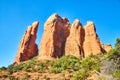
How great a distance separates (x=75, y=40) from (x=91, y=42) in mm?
4968

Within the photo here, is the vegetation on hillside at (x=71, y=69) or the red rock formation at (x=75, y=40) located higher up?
the red rock formation at (x=75, y=40)

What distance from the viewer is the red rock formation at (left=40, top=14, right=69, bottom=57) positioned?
3639 inches

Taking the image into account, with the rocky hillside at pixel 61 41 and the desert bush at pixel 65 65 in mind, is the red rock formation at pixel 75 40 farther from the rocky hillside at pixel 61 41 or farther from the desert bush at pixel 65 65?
the desert bush at pixel 65 65

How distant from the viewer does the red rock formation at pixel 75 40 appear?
9073cm

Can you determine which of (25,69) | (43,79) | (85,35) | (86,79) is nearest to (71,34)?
(85,35)

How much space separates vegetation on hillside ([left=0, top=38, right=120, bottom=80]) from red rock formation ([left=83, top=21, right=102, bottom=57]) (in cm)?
594

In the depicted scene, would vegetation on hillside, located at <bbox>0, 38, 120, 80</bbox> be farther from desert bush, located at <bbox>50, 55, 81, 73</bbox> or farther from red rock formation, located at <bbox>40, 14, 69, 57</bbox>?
red rock formation, located at <bbox>40, 14, 69, 57</bbox>

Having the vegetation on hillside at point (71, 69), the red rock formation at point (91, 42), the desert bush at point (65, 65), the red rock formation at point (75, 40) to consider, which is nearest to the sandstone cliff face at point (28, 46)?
the vegetation on hillside at point (71, 69)

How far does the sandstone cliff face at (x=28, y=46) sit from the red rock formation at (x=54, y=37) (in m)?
3.14

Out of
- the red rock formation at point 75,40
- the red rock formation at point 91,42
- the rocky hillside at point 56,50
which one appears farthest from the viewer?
the red rock formation at point 75,40

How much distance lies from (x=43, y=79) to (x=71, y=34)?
3369 centimetres

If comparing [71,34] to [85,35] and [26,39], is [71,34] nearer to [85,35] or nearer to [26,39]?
[85,35]

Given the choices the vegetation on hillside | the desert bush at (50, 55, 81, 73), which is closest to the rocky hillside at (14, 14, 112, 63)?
the vegetation on hillside

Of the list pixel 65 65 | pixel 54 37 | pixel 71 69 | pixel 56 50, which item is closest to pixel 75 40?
pixel 56 50
